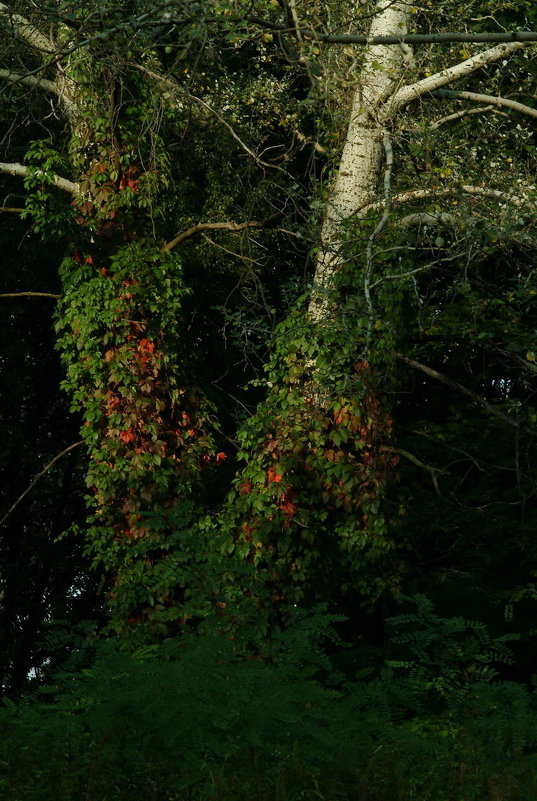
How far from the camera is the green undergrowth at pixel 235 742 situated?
14.6ft

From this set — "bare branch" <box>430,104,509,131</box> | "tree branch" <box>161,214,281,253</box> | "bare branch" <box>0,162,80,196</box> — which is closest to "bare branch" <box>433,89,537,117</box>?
"bare branch" <box>430,104,509,131</box>

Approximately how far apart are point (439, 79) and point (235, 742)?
319 inches

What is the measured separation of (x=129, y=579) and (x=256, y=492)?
1.62m

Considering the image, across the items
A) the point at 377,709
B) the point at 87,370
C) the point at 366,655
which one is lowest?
the point at 377,709

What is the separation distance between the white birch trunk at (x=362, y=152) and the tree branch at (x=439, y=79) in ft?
0.35

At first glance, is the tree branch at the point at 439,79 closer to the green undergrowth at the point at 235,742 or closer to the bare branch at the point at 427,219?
the bare branch at the point at 427,219

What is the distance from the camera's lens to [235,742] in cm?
472

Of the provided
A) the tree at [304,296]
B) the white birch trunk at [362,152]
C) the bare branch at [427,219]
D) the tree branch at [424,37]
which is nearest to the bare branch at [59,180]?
the tree at [304,296]

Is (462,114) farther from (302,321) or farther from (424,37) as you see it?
(424,37)

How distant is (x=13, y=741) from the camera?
4.91m

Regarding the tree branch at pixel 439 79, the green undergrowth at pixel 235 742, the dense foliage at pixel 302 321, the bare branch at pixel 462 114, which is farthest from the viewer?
the bare branch at pixel 462 114

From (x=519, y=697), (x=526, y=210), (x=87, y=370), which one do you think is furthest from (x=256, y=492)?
(x=519, y=697)

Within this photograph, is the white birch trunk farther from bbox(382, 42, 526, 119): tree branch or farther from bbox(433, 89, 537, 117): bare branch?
bbox(433, 89, 537, 117): bare branch

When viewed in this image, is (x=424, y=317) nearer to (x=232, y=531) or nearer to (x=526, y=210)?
(x=526, y=210)
